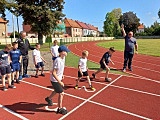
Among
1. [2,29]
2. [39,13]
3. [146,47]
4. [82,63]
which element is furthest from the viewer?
[2,29]

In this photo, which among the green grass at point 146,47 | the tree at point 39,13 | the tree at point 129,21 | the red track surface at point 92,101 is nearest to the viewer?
the red track surface at point 92,101

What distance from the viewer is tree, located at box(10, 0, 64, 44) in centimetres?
3061

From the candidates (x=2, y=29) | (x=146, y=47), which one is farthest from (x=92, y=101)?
(x=2, y=29)

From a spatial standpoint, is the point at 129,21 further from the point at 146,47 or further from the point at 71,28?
the point at 146,47

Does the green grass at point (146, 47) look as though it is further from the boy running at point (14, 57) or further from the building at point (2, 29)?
the building at point (2, 29)

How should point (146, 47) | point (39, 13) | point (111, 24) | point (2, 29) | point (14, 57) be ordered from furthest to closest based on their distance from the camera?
point (111, 24) → point (2, 29) → point (39, 13) → point (146, 47) → point (14, 57)

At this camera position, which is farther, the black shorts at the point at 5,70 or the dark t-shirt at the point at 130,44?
the dark t-shirt at the point at 130,44

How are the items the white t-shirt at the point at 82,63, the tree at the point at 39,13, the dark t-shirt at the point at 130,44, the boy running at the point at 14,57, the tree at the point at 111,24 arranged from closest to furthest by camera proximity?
1. the white t-shirt at the point at 82,63
2. the boy running at the point at 14,57
3. the dark t-shirt at the point at 130,44
4. the tree at the point at 39,13
5. the tree at the point at 111,24

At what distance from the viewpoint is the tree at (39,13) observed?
30609 mm

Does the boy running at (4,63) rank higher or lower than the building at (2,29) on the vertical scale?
lower

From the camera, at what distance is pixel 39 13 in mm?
30750

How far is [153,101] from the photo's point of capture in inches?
231

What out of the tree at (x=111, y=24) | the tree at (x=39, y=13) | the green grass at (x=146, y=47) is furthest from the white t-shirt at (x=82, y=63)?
the tree at (x=111, y=24)

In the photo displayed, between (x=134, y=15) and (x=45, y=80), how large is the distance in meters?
97.4
